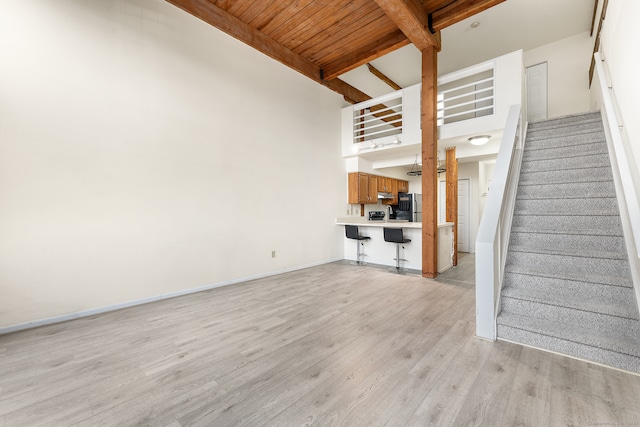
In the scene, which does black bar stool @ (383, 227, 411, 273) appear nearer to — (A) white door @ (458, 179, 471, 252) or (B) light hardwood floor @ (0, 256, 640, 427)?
(B) light hardwood floor @ (0, 256, 640, 427)

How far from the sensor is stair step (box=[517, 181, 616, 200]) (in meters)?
2.95

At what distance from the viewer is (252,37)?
4422 millimetres

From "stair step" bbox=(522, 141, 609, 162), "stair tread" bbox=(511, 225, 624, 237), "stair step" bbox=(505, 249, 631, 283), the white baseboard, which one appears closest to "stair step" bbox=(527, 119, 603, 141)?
"stair step" bbox=(522, 141, 609, 162)

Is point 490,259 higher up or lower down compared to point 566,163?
lower down

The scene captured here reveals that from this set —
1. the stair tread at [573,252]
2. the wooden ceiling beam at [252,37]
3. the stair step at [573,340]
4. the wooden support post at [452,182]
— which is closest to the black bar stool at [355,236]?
the wooden support post at [452,182]

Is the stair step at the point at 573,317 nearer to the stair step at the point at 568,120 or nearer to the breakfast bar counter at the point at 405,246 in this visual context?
the breakfast bar counter at the point at 405,246

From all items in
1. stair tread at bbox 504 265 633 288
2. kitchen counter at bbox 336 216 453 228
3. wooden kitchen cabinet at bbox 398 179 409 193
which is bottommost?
stair tread at bbox 504 265 633 288

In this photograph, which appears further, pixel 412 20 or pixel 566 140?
pixel 412 20

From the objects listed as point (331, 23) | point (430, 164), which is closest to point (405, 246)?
point (430, 164)

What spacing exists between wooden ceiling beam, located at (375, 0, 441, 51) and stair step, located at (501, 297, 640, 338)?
3.76 m

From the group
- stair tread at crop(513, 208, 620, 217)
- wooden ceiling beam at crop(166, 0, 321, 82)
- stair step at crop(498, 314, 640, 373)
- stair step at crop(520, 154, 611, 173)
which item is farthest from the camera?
wooden ceiling beam at crop(166, 0, 321, 82)

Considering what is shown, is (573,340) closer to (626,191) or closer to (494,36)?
(626,191)

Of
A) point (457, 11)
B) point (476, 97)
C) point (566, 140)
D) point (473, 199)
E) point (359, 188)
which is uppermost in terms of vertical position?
point (457, 11)

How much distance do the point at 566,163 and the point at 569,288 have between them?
1.94 meters
